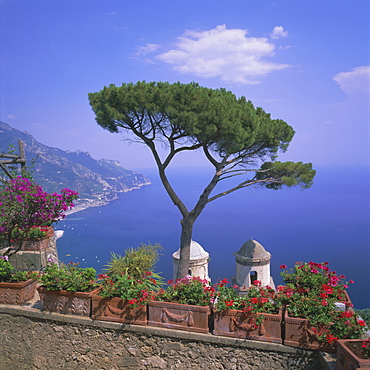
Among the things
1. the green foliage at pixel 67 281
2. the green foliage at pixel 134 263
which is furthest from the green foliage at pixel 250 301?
the green foliage at pixel 67 281

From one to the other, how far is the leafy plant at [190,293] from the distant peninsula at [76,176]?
2617 inches

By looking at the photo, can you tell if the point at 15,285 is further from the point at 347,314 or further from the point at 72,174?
the point at 72,174

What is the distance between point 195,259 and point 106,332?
4994 millimetres

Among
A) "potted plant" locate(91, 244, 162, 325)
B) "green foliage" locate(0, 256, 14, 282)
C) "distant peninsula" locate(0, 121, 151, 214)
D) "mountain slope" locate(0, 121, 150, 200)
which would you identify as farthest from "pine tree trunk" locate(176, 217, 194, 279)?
"mountain slope" locate(0, 121, 150, 200)

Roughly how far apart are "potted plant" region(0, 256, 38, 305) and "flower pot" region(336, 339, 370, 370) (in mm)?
3639

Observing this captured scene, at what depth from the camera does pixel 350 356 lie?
7.79 feet

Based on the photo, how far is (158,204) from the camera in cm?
9544

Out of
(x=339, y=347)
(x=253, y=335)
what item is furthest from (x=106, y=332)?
(x=339, y=347)

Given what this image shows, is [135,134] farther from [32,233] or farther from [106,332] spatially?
[106,332]

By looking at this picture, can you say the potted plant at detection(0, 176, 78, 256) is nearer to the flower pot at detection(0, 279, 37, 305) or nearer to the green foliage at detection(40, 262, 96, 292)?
the flower pot at detection(0, 279, 37, 305)

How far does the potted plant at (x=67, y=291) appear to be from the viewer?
12.0 ft

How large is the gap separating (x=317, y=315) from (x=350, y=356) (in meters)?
0.54

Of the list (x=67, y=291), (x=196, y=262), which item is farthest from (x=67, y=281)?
(x=196, y=262)

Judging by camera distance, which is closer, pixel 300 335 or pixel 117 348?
pixel 300 335
